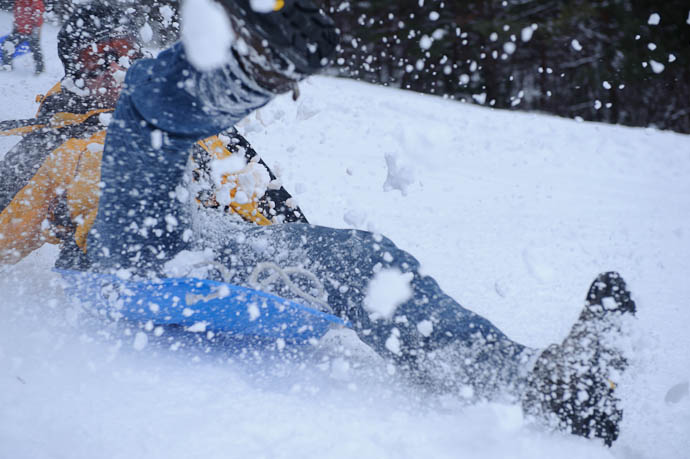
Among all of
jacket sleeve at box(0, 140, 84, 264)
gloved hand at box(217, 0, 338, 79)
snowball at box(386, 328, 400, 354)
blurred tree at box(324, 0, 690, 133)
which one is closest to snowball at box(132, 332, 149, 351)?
jacket sleeve at box(0, 140, 84, 264)

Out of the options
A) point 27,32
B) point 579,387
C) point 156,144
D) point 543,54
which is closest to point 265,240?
point 156,144

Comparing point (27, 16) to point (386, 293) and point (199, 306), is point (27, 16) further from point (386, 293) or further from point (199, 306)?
point (386, 293)

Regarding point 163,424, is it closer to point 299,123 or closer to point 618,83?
point 299,123

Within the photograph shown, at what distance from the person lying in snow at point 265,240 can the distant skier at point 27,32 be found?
4.85ft

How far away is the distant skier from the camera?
1.90m

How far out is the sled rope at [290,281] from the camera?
708 mm

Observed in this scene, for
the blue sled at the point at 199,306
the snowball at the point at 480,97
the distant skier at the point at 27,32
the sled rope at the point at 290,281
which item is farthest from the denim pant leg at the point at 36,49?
the snowball at the point at 480,97

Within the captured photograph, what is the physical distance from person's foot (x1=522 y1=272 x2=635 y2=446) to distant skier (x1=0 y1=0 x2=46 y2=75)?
215 centimetres

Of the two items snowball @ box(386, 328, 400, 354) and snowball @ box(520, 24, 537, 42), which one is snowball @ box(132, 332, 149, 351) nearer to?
snowball @ box(386, 328, 400, 354)

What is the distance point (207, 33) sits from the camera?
17.2 inches

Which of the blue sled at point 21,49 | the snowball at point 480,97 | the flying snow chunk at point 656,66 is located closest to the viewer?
the blue sled at point 21,49

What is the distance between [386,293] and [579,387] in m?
0.29

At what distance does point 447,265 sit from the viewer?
114 cm

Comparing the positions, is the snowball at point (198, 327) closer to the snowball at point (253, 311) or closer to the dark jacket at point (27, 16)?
the snowball at point (253, 311)
